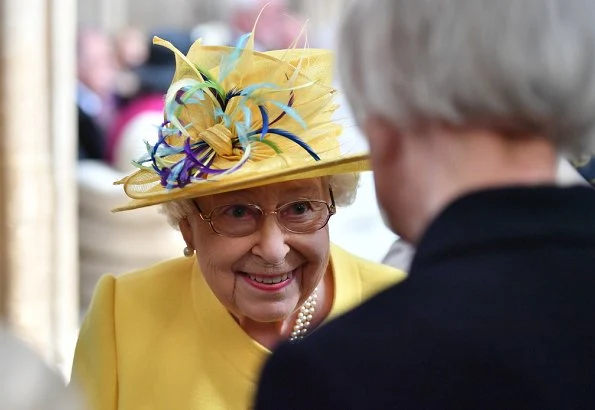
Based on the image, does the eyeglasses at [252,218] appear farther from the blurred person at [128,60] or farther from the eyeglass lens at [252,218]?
the blurred person at [128,60]

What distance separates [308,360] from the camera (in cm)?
126

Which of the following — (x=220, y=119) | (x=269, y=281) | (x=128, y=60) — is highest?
(x=220, y=119)

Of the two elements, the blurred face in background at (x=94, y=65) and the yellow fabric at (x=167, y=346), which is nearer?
the yellow fabric at (x=167, y=346)

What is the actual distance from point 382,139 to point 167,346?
104 centimetres

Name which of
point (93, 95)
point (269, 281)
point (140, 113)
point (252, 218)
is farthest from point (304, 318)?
point (93, 95)

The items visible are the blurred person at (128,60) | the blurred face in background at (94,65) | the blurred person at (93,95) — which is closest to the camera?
the blurred person at (93,95)

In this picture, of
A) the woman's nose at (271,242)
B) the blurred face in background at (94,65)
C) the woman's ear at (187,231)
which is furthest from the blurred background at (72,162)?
the woman's ear at (187,231)

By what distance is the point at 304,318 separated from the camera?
227 cm

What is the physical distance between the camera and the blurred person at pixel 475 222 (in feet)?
4.05

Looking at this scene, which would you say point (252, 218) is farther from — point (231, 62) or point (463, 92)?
point (463, 92)

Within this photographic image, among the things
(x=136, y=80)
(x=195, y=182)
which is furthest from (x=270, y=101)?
(x=136, y=80)

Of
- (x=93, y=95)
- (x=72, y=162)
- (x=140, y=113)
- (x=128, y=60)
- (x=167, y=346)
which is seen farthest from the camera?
(x=128, y=60)

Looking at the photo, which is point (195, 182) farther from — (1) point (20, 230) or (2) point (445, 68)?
(1) point (20, 230)

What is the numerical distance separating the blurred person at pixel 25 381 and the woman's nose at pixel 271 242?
4.17 ft
